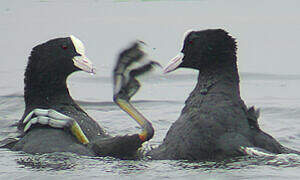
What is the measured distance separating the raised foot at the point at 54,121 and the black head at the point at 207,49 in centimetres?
132

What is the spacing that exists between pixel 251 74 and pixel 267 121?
3204mm

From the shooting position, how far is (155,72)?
15.0 meters

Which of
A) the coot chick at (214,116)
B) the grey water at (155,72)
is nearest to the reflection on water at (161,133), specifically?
the grey water at (155,72)

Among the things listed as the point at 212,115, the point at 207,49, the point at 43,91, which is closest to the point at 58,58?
the point at 43,91

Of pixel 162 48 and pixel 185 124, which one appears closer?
pixel 185 124

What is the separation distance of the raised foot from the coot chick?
82 cm

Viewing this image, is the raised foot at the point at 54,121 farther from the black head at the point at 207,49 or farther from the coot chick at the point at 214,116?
the black head at the point at 207,49

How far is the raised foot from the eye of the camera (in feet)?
28.0

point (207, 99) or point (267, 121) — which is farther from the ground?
point (207, 99)

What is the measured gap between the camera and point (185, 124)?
26.4 feet

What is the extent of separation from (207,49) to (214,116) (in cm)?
89

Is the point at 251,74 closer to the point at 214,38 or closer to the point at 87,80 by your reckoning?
the point at 87,80

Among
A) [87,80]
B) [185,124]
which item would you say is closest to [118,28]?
[87,80]

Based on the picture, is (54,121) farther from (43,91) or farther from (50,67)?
(50,67)
